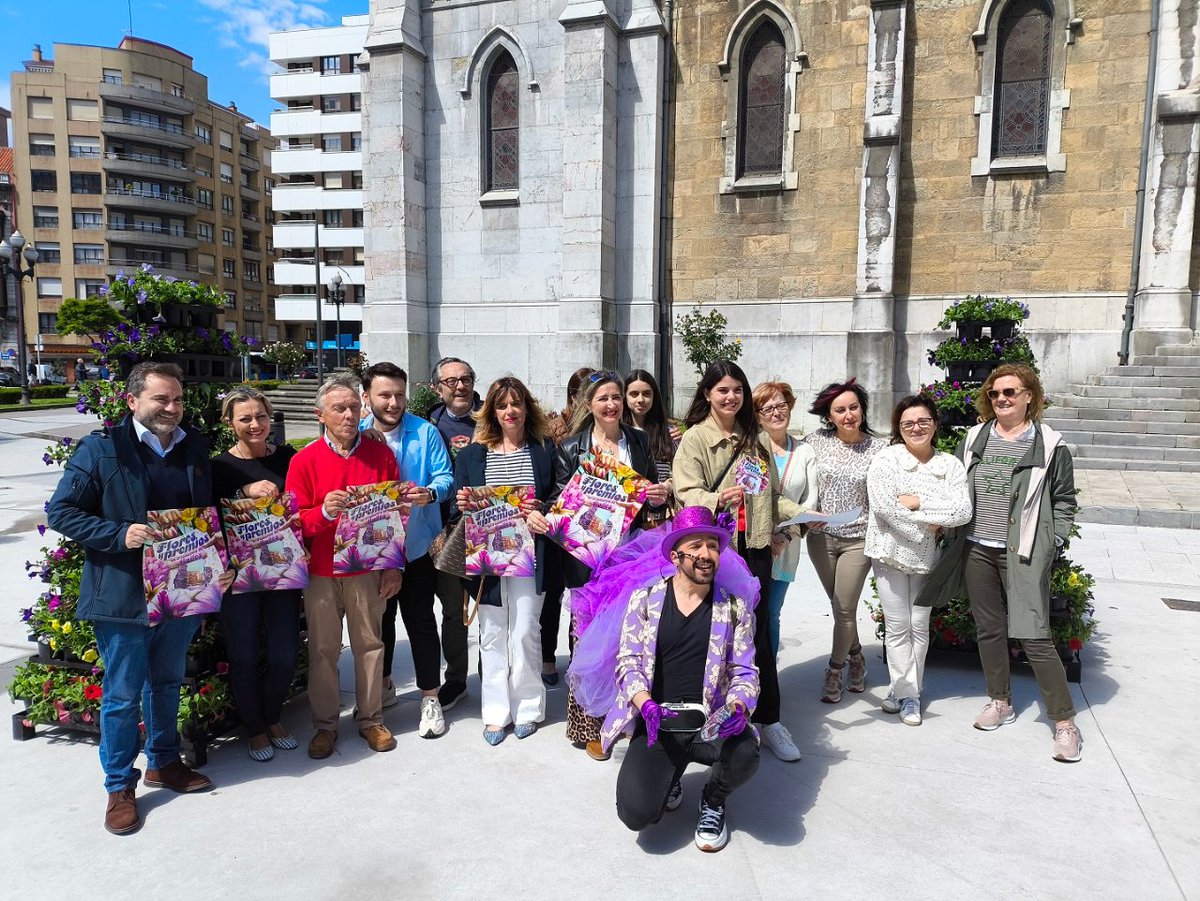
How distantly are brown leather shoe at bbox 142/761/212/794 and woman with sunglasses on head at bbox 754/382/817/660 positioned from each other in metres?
Result: 3.30

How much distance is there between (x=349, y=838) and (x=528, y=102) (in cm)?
1643

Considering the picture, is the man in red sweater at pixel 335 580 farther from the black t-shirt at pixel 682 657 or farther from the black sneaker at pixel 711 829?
the black sneaker at pixel 711 829

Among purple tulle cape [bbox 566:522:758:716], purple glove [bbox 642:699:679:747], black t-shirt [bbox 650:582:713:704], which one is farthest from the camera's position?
purple tulle cape [bbox 566:522:758:716]

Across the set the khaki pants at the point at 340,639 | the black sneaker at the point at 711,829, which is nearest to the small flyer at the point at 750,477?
the black sneaker at the point at 711,829

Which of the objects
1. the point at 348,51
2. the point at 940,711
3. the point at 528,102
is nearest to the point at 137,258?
the point at 348,51

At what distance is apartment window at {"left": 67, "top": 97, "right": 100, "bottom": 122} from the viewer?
65.5 m

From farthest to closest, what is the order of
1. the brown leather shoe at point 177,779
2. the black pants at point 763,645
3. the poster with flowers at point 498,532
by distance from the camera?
the poster with flowers at point 498,532, the black pants at point 763,645, the brown leather shoe at point 177,779

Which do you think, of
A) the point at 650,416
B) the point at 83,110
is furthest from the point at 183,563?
the point at 83,110

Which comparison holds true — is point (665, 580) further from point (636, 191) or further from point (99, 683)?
point (636, 191)

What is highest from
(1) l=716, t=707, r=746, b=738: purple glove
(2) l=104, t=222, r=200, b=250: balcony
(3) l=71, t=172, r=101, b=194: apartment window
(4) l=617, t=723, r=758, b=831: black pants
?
(3) l=71, t=172, r=101, b=194: apartment window

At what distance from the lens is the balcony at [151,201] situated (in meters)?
62.7

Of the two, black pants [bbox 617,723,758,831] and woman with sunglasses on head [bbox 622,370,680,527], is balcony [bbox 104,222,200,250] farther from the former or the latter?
black pants [bbox 617,723,758,831]

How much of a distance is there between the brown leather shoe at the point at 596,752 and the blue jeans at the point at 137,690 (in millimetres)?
2218

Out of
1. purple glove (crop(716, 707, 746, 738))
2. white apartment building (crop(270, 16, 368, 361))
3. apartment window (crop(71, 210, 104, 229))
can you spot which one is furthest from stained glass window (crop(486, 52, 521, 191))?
apartment window (crop(71, 210, 104, 229))
